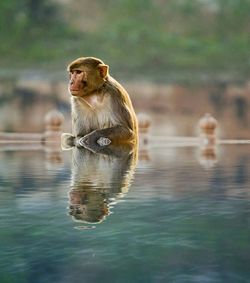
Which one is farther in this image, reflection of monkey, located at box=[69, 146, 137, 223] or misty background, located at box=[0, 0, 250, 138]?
misty background, located at box=[0, 0, 250, 138]

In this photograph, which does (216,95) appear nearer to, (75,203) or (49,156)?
(49,156)

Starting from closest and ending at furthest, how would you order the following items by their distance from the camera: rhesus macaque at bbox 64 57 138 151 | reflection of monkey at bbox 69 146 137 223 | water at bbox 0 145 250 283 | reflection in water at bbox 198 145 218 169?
water at bbox 0 145 250 283 → reflection of monkey at bbox 69 146 137 223 → reflection in water at bbox 198 145 218 169 → rhesus macaque at bbox 64 57 138 151

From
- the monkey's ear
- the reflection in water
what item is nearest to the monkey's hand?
the monkey's ear

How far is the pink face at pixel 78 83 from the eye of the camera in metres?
6.36

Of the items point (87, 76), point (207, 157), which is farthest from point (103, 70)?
point (207, 157)

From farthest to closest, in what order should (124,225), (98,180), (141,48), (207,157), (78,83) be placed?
(141,48) < (78,83) < (207,157) < (98,180) < (124,225)

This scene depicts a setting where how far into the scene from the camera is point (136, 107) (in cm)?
2347

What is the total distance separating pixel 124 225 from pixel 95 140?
3446 mm

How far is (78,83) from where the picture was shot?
6.36 m

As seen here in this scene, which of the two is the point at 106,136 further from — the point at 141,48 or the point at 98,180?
the point at 141,48

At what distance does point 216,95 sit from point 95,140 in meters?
19.7

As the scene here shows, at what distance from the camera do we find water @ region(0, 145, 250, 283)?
2.33m

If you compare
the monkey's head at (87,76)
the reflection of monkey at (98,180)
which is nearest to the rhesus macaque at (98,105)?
the monkey's head at (87,76)

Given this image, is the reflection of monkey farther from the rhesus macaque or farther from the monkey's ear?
the monkey's ear
